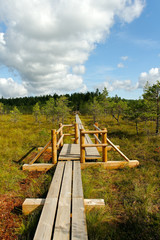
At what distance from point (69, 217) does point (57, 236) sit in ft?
1.53

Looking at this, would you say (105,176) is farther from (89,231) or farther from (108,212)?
(89,231)

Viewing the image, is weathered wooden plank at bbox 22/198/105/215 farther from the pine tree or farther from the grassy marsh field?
the pine tree

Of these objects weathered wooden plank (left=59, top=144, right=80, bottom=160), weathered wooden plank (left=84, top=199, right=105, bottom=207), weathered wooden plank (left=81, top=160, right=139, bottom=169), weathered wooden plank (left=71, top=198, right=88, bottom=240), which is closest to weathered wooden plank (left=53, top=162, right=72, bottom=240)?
weathered wooden plank (left=71, top=198, right=88, bottom=240)

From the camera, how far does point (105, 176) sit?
5266mm

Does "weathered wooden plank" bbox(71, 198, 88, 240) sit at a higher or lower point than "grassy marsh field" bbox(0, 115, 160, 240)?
higher

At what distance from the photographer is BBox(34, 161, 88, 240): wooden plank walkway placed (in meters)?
2.41

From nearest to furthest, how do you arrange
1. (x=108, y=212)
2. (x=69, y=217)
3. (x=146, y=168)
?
1. (x=69, y=217)
2. (x=108, y=212)
3. (x=146, y=168)

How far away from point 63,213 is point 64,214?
37mm

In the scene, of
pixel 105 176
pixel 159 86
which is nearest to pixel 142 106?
pixel 159 86

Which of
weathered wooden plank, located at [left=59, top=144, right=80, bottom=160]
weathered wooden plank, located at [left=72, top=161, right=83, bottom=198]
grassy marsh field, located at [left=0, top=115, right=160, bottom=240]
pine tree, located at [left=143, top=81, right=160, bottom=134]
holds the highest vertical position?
pine tree, located at [left=143, top=81, right=160, bottom=134]

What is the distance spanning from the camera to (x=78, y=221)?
2682 millimetres

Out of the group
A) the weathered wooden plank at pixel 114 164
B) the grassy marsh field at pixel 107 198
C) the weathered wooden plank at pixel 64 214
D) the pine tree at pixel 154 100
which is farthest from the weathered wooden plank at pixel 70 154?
the pine tree at pixel 154 100

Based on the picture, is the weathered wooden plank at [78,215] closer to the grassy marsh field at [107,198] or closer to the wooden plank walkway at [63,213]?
the wooden plank walkway at [63,213]

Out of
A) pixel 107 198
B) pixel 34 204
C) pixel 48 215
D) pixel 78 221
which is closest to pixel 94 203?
pixel 107 198
